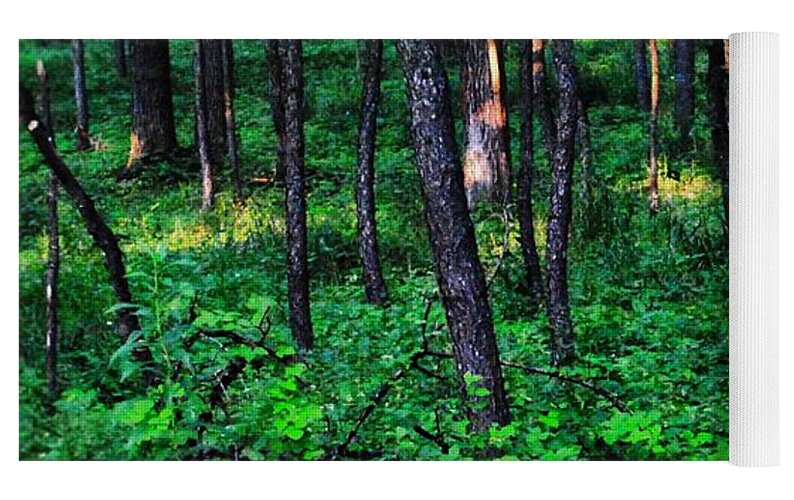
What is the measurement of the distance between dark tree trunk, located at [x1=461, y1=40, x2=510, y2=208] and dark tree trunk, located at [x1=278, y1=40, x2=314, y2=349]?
31.3 inches

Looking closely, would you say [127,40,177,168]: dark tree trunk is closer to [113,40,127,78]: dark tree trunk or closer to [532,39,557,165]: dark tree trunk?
[113,40,127,78]: dark tree trunk

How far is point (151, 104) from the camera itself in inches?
259

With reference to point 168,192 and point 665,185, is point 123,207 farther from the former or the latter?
point 665,185

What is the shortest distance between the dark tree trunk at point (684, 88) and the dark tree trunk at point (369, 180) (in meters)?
1.43

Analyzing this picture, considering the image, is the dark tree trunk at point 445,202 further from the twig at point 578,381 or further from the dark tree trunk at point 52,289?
the dark tree trunk at point 52,289

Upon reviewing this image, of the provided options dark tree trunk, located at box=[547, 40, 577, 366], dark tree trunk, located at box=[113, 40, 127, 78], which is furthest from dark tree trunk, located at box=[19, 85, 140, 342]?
dark tree trunk, located at box=[547, 40, 577, 366]

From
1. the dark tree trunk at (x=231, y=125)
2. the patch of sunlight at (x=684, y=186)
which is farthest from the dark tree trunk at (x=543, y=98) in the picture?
the dark tree trunk at (x=231, y=125)

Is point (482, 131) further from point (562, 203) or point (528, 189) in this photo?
point (562, 203)

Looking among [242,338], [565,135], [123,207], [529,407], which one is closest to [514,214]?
[565,135]

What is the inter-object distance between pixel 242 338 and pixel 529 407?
4.68 feet

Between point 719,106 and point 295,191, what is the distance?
208 centimetres

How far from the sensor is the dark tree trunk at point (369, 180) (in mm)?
6617

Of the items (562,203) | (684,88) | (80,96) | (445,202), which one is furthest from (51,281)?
(684,88)
